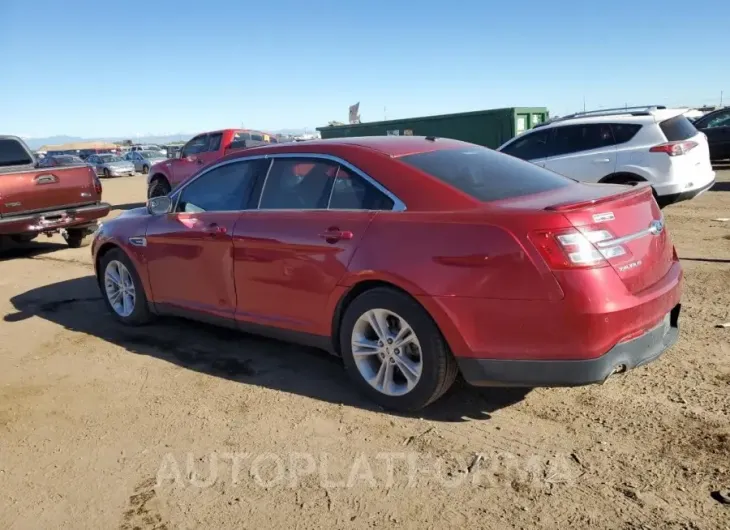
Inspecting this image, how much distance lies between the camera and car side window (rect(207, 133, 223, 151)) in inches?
637

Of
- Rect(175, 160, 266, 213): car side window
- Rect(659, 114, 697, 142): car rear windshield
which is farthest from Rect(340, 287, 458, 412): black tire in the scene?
Rect(659, 114, 697, 142): car rear windshield

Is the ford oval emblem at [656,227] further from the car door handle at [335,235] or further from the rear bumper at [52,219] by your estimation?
the rear bumper at [52,219]

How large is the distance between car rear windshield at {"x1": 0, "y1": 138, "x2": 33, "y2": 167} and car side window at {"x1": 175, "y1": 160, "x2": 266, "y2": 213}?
273 inches

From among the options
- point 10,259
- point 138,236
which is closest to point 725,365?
point 138,236

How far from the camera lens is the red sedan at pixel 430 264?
10.8ft

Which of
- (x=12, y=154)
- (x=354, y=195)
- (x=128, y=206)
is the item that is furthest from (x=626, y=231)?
(x=128, y=206)

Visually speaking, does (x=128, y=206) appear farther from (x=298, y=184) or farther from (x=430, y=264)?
(x=430, y=264)

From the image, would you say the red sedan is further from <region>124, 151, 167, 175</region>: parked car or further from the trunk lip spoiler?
<region>124, 151, 167, 175</region>: parked car

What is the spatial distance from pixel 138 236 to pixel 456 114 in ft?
40.5

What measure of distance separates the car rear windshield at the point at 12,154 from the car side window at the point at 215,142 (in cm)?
559

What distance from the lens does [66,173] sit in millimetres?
9898

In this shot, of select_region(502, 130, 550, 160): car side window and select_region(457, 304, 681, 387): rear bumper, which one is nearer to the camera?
select_region(457, 304, 681, 387): rear bumper

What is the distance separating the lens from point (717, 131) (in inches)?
684

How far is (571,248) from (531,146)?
305 inches
